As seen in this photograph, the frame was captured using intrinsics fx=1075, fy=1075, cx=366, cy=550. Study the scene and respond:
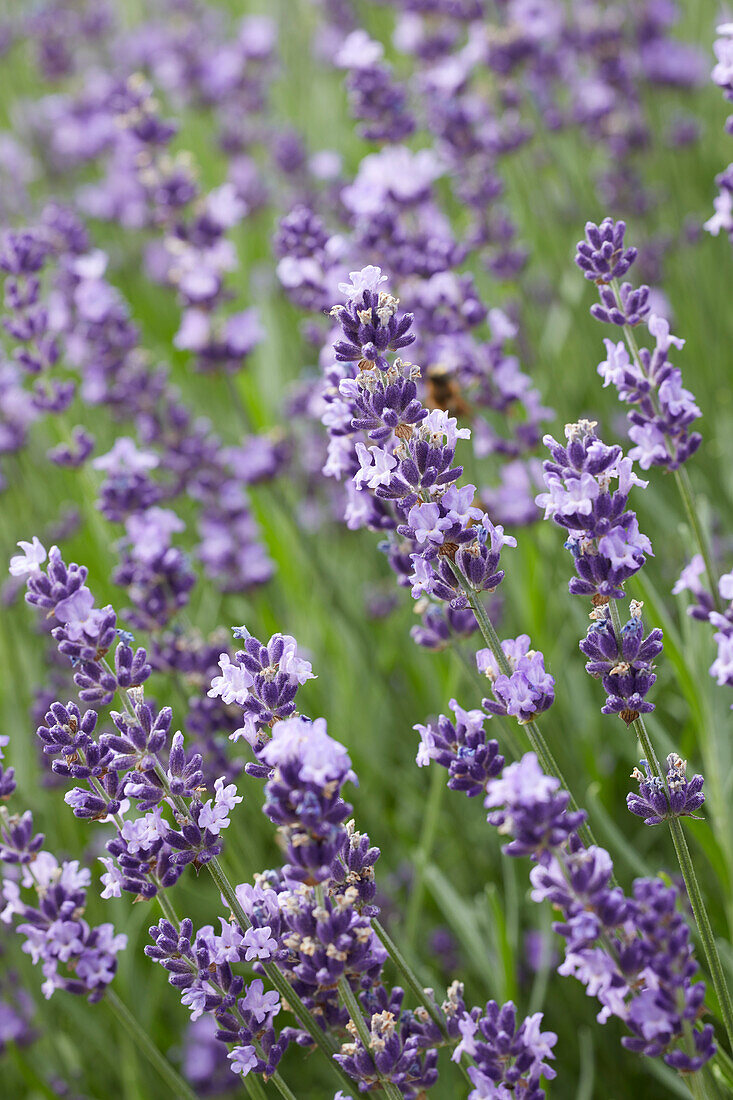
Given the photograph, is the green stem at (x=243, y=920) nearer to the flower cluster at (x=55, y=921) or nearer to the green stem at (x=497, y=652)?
the flower cluster at (x=55, y=921)

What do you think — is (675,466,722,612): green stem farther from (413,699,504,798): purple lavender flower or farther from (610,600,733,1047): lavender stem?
(413,699,504,798): purple lavender flower

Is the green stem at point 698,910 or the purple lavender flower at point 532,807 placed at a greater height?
the purple lavender flower at point 532,807

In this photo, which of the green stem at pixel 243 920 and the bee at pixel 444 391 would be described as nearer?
the green stem at pixel 243 920

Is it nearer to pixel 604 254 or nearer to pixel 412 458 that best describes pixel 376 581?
pixel 604 254

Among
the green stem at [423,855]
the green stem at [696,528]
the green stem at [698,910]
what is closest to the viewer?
the green stem at [698,910]

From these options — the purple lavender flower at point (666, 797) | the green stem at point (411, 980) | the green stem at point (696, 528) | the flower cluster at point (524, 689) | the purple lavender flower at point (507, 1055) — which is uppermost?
Result: the green stem at point (696, 528)

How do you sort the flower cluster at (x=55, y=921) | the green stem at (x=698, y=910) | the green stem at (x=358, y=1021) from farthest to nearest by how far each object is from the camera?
the flower cluster at (x=55, y=921) → the green stem at (x=698, y=910) → the green stem at (x=358, y=1021)

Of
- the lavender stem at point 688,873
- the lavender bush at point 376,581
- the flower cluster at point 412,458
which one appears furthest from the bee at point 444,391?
the lavender stem at point 688,873

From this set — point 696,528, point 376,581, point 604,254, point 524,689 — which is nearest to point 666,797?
point 524,689
